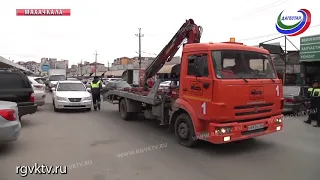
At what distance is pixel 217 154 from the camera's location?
6312 mm

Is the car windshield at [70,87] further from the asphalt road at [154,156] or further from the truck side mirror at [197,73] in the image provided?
the truck side mirror at [197,73]

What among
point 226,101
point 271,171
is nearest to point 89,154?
point 226,101

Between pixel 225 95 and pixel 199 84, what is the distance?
70cm

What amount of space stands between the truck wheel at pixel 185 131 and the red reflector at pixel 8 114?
12.4 feet

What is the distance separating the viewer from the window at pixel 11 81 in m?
9.21

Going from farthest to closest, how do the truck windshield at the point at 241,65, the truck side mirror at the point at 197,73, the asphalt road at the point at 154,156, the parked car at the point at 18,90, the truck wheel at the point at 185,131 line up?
1. the parked car at the point at 18,90
2. the truck wheel at the point at 185,131
3. the truck side mirror at the point at 197,73
4. the truck windshield at the point at 241,65
5. the asphalt road at the point at 154,156

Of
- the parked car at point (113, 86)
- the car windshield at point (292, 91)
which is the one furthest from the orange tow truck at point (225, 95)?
the parked car at point (113, 86)

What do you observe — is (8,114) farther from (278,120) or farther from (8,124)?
(278,120)

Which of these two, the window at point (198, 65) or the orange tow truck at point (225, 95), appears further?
the window at point (198, 65)

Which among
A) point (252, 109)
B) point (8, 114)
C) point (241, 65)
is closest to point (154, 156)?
point (252, 109)

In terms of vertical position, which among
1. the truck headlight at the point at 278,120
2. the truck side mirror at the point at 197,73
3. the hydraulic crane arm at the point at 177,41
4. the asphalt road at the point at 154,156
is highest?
the hydraulic crane arm at the point at 177,41

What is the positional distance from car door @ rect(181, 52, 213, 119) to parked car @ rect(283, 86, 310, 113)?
24.4 feet

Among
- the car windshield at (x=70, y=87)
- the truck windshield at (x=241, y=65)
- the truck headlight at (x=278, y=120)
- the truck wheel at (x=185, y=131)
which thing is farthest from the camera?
the car windshield at (x=70, y=87)

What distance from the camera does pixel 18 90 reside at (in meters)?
9.28
